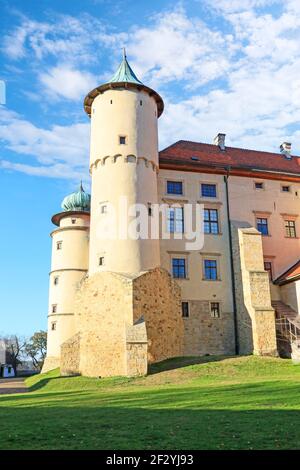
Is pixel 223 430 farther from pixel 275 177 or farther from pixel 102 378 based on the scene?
pixel 275 177

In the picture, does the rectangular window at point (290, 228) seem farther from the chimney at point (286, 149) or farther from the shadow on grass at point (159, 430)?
the shadow on grass at point (159, 430)

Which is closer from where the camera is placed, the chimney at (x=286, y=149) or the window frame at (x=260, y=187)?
the window frame at (x=260, y=187)

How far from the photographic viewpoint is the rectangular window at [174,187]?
2950cm

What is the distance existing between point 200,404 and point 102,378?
10971 mm

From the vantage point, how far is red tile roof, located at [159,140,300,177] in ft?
99.1

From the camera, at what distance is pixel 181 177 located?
29.9 metres

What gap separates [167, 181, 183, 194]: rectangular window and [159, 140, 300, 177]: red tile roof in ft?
3.78

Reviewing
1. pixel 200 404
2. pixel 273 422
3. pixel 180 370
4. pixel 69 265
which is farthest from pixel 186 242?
pixel 273 422

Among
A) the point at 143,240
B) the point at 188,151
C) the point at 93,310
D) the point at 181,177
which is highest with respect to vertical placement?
the point at 188,151

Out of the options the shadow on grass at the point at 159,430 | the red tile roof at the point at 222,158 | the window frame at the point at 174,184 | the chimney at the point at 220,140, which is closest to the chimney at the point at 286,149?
the red tile roof at the point at 222,158

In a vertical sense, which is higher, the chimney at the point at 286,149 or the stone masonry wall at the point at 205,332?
the chimney at the point at 286,149

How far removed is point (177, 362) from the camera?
22.4m

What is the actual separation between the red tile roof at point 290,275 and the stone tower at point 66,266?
1610 centimetres
